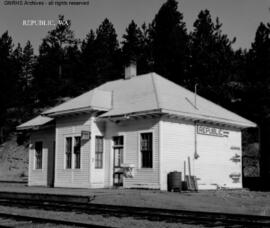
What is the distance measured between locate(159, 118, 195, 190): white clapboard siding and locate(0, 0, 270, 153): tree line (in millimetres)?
6825

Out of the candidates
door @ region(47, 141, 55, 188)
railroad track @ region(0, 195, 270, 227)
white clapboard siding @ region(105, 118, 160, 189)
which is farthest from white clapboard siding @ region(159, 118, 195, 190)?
door @ region(47, 141, 55, 188)

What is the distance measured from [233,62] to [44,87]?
29669 millimetres

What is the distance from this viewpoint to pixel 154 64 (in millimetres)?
54219

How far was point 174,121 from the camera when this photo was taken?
21.6 m

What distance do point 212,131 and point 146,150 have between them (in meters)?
4.23

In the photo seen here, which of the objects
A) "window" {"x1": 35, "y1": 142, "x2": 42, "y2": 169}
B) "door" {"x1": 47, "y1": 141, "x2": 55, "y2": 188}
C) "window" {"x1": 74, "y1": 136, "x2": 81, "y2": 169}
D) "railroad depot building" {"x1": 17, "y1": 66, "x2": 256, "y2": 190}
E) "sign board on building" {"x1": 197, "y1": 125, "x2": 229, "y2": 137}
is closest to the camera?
"railroad depot building" {"x1": 17, "y1": 66, "x2": 256, "y2": 190}

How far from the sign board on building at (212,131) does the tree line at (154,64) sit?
6488 mm

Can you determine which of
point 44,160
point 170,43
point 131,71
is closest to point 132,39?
point 170,43

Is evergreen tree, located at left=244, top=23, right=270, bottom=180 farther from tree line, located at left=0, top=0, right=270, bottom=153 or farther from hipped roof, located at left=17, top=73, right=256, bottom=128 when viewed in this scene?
hipped roof, located at left=17, top=73, right=256, bottom=128

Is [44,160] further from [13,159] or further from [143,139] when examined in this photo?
[13,159]

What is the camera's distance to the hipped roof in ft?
71.3

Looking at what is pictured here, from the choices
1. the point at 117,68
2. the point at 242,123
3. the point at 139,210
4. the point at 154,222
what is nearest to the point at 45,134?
the point at 242,123

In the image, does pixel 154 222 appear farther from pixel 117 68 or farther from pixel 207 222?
pixel 117 68

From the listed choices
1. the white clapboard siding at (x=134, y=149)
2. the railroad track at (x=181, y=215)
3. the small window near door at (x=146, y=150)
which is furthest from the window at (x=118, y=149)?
the railroad track at (x=181, y=215)
